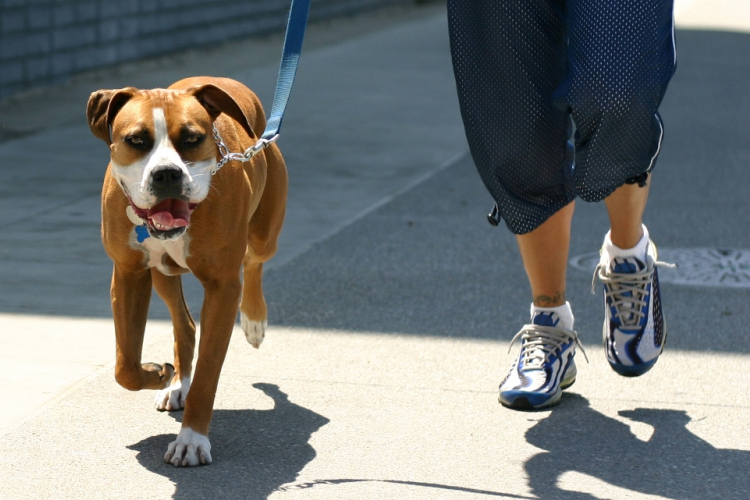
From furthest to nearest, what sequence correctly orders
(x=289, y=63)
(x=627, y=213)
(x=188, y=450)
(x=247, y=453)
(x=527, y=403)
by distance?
(x=627, y=213)
(x=527, y=403)
(x=289, y=63)
(x=247, y=453)
(x=188, y=450)

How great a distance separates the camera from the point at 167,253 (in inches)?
125

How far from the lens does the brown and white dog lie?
2924 mm

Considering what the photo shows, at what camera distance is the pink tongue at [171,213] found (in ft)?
9.67

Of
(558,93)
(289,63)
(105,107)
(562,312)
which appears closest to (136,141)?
(105,107)

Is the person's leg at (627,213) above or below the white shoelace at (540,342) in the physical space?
above

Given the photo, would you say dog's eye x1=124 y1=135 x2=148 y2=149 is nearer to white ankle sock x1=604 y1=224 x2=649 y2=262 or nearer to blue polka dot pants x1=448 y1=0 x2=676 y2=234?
blue polka dot pants x1=448 y1=0 x2=676 y2=234

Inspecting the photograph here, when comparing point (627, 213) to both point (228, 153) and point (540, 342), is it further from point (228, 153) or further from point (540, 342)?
point (228, 153)

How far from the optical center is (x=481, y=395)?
12.5ft

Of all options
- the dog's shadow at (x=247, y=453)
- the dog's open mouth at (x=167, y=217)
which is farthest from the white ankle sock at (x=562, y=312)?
the dog's open mouth at (x=167, y=217)

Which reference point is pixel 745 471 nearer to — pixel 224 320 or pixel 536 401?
pixel 536 401

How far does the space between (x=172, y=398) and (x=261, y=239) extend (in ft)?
2.01

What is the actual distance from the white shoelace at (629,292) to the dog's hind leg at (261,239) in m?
1.12

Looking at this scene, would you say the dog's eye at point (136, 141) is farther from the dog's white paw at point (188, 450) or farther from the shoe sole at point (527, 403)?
the shoe sole at point (527, 403)

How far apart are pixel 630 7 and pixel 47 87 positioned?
818 centimetres
